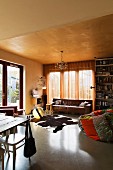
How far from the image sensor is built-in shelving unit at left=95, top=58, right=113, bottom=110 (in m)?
7.21

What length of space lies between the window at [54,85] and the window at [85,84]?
1.32m

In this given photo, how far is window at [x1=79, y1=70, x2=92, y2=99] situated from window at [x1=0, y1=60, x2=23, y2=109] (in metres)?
3.13

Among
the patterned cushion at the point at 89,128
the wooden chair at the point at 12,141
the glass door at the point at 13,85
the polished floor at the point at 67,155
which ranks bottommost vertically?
the polished floor at the point at 67,155

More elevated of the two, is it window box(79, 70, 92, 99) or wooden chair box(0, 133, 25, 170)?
window box(79, 70, 92, 99)

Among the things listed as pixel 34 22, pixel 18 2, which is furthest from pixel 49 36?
pixel 18 2

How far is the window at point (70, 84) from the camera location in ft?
27.3

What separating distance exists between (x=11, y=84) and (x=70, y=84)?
10.6 feet

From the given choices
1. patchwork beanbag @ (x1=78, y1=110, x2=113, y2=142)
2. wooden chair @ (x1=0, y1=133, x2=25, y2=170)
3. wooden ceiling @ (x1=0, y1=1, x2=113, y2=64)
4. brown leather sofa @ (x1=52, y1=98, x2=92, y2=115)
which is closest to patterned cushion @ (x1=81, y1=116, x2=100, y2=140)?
patchwork beanbag @ (x1=78, y1=110, x2=113, y2=142)

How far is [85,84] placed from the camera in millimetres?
8062

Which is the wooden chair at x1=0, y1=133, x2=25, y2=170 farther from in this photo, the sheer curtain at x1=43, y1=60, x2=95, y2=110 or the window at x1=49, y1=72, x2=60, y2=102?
the window at x1=49, y1=72, x2=60, y2=102

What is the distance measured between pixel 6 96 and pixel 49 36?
11.1ft

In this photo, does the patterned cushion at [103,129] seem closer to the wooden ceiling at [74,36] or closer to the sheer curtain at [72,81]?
the wooden ceiling at [74,36]

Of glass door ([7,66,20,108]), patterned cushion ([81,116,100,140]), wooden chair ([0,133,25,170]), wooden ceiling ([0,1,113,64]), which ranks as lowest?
patterned cushion ([81,116,100,140])

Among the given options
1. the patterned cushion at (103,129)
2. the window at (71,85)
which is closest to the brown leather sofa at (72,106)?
the window at (71,85)
